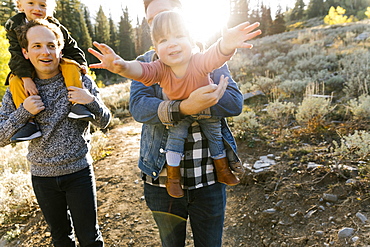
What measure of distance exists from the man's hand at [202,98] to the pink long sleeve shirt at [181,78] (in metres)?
0.11

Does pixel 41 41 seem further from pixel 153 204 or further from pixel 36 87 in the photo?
pixel 153 204

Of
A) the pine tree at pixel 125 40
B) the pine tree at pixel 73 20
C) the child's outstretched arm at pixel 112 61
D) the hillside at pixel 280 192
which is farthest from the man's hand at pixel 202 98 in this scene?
the pine tree at pixel 125 40

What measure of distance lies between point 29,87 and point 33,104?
0.58 ft

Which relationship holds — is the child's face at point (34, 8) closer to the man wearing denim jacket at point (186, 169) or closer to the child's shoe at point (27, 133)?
the child's shoe at point (27, 133)

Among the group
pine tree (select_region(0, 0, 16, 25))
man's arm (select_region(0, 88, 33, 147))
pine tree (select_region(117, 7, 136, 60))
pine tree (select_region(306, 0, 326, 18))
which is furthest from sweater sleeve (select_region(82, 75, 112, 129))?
pine tree (select_region(306, 0, 326, 18))

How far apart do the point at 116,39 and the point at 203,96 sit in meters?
56.7

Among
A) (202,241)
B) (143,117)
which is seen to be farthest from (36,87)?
(202,241)

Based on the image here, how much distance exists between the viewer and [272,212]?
125 inches

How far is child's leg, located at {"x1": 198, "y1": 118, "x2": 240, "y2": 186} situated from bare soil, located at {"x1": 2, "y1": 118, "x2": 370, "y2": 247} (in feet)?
5.21

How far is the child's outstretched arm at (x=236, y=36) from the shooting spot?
121 cm

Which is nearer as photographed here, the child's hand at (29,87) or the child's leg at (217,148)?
the child's leg at (217,148)

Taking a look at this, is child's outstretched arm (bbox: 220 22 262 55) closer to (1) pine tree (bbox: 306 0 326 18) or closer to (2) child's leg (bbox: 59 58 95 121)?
(2) child's leg (bbox: 59 58 95 121)

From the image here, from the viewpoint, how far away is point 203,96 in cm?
134

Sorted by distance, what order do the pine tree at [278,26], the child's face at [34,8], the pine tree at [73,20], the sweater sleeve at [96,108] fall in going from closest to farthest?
the sweater sleeve at [96,108] < the child's face at [34,8] < the pine tree at [278,26] < the pine tree at [73,20]
